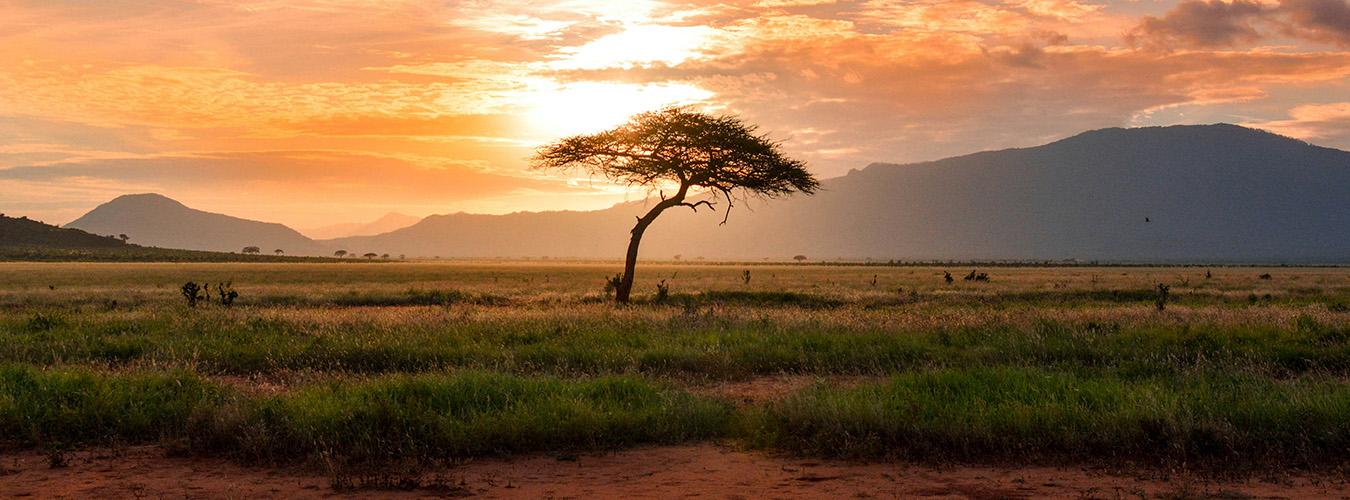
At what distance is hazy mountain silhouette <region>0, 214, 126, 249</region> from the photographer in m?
180

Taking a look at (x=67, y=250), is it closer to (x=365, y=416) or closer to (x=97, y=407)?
(x=97, y=407)

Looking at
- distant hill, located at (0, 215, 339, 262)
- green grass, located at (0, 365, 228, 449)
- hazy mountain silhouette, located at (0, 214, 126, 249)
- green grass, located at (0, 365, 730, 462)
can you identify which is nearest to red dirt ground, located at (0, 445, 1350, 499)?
green grass, located at (0, 365, 730, 462)

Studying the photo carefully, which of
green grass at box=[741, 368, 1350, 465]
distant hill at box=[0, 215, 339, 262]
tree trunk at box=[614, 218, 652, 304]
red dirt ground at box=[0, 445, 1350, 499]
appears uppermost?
distant hill at box=[0, 215, 339, 262]

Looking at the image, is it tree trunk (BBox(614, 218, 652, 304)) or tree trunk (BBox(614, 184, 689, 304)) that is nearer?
tree trunk (BBox(614, 218, 652, 304))

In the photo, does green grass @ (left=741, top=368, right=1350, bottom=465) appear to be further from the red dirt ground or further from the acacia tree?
the acacia tree

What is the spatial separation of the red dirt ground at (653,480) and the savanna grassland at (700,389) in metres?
0.44

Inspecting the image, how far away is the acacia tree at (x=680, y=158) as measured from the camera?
1398 inches

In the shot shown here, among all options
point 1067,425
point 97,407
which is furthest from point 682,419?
point 97,407

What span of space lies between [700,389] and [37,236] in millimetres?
214015

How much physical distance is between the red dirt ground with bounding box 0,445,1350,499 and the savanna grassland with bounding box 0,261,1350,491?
17.2 inches

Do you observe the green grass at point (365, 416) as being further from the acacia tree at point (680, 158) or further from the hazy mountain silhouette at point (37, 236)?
the hazy mountain silhouette at point (37, 236)

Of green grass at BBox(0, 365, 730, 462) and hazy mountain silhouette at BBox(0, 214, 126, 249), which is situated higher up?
hazy mountain silhouette at BBox(0, 214, 126, 249)

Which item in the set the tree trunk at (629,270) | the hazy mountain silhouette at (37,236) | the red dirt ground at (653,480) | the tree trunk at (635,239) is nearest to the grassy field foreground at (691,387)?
the red dirt ground at (653,480)

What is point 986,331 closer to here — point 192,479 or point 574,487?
point 574,487
